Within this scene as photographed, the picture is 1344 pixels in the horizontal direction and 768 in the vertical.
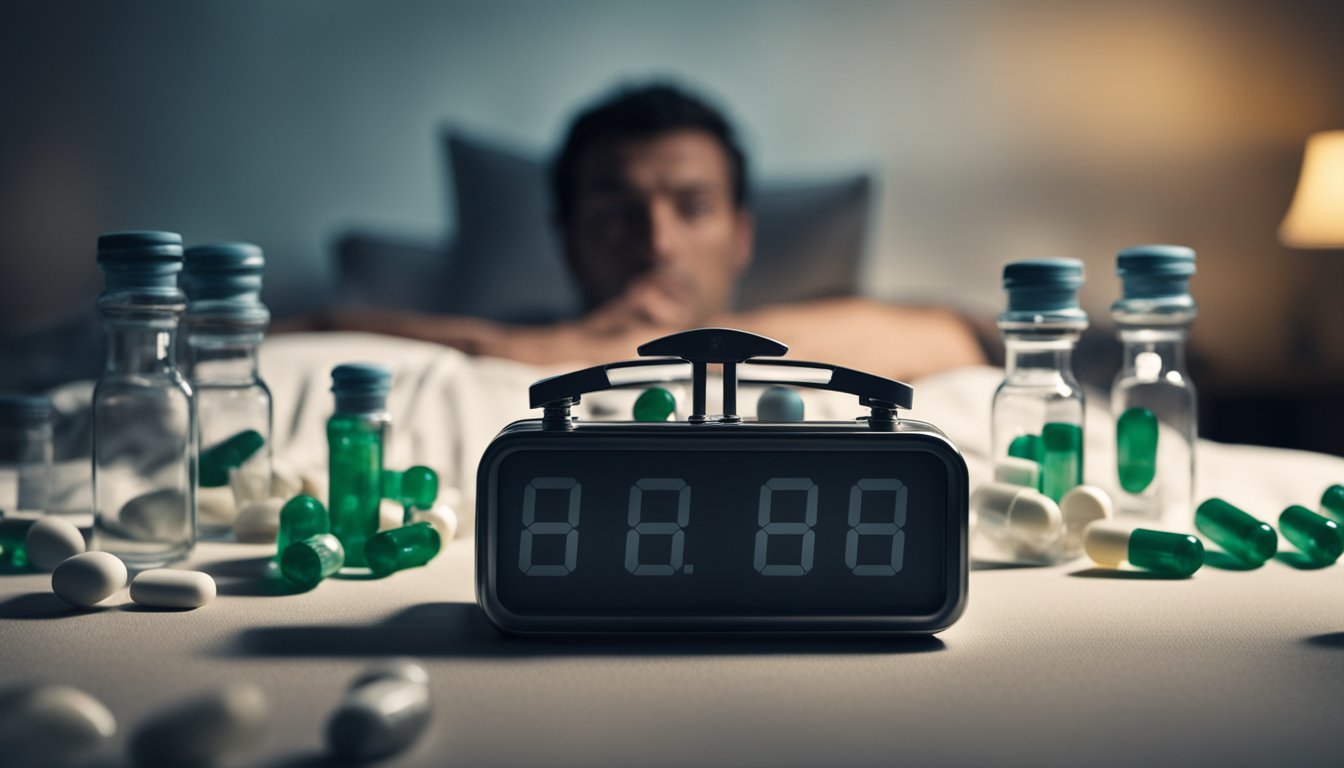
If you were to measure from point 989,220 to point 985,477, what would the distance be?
201 cm

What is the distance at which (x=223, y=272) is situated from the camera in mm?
1205

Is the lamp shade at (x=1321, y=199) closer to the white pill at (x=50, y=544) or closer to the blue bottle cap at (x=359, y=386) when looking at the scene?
the blue bottle cap at (x=359, y=386)

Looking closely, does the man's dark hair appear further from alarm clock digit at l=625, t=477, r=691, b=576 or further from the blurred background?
alarm clock digit at l=625, t=477, r=691, b=576

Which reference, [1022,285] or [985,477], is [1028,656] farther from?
[985,477]

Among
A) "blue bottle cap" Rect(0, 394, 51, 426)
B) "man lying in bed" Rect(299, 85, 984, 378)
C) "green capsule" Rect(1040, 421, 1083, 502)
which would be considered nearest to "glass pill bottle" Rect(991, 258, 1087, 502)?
"green capsule" Rect(1040, 421, 1083, 502)

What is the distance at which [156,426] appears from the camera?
3.41 feet

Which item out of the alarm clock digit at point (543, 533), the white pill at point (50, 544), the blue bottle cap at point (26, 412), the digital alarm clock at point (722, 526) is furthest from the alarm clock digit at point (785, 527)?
the blue bottle cap at point (26, 412)

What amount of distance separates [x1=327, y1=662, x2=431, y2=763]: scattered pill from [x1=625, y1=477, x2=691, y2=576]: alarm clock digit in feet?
0.72

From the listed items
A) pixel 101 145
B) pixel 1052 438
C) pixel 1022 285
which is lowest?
pixel 1052 438

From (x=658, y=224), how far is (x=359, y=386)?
1.48 m

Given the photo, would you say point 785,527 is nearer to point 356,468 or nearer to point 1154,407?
point 356,468

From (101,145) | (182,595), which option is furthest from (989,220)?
(182,595)

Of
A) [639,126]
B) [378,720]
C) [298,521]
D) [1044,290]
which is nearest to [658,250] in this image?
[639,126]

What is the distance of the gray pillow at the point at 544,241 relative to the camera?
2.80 meters
